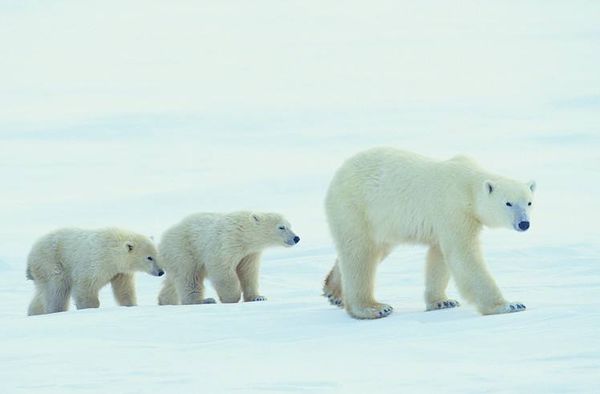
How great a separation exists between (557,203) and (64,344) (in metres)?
13.8

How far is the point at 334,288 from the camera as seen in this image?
911 centimetres

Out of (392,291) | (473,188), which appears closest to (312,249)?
(392,291)

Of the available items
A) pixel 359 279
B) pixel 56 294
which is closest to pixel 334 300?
pixel 359 279

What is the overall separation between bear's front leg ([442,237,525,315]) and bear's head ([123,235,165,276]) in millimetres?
3920

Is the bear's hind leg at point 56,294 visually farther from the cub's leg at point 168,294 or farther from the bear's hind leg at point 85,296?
the cub's leg at point 168,294

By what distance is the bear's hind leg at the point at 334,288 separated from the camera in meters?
9.02

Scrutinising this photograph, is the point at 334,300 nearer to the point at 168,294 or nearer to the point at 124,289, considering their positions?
the point at 168,294

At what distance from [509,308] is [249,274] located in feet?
12.7

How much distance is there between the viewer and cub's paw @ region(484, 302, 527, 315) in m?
7.57

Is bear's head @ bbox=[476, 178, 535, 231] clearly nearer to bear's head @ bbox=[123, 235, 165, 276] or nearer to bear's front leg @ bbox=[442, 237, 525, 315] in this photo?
bear's front leg @ bbox=[442, 237, 525, 315]

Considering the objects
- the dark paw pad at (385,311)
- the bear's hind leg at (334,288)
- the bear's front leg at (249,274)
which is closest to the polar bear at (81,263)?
the bear's front leg at (249,274)

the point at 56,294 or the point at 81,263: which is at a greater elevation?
the point at 81,263

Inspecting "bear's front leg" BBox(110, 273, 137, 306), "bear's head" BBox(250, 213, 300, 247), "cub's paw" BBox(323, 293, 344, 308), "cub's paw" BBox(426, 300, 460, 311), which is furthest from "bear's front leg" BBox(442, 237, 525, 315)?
"bear's front leg" BBox(110, 273, 137, 306)

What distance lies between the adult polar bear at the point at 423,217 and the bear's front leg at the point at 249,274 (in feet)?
Result: 7.24
